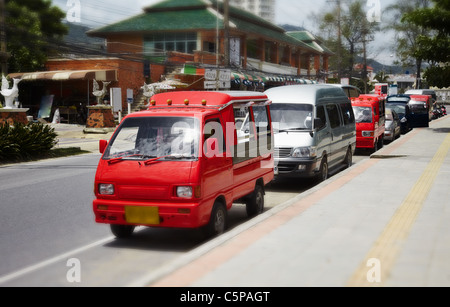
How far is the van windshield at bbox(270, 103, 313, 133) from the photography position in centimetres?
1252

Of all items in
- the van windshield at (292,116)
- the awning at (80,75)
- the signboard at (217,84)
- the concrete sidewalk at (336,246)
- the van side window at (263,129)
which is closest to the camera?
the concrete sidewalk at (336,246)

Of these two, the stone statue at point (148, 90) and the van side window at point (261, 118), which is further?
the stone statue at point (148, 90)

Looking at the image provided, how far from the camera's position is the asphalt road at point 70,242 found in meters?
6.06

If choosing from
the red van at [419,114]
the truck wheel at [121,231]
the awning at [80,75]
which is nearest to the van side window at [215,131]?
the truck wheel at [121,231]

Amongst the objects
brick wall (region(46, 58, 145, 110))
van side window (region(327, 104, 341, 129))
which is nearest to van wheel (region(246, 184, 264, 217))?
van side window (region(327, 104, 341, 129))

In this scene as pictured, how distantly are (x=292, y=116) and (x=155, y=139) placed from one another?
19.4 feet

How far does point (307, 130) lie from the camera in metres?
12.3

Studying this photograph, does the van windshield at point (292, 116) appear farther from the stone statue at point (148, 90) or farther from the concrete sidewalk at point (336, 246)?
the stone statue at point (148, 90)

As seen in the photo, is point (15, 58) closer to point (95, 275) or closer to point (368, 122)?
point (368, 122)

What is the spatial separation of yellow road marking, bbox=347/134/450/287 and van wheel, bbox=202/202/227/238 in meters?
2.22

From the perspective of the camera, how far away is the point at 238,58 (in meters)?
48.3

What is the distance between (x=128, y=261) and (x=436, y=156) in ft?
42.3

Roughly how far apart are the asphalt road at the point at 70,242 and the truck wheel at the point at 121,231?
0.12 meters

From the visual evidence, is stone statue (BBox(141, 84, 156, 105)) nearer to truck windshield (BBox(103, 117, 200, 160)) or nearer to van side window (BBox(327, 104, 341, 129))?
van side window (BBox(327, 104, 341, 129))
